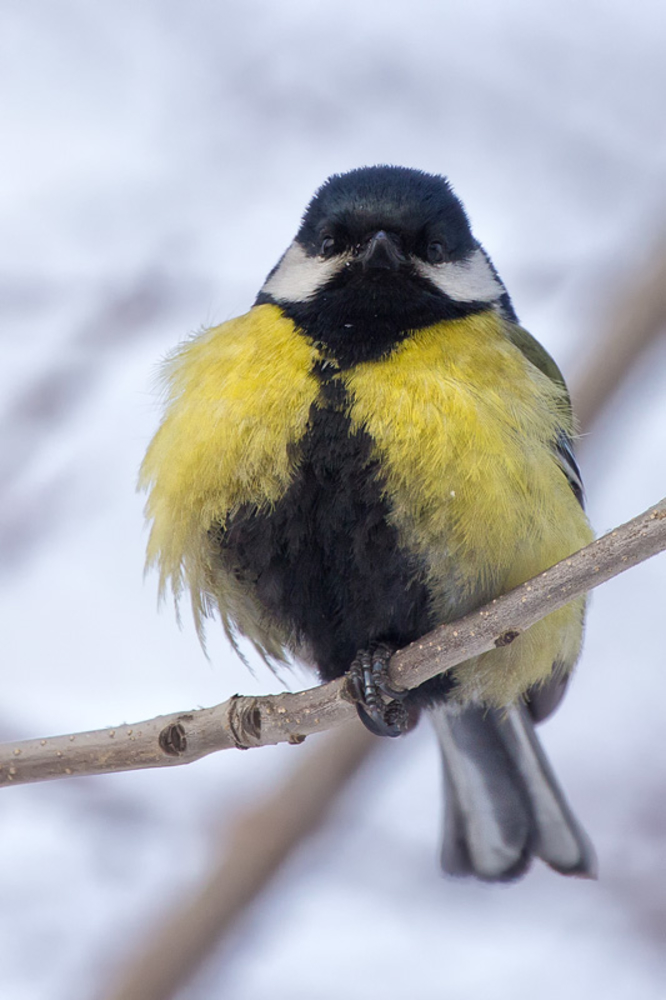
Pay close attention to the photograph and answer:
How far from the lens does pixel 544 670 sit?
8.74ft

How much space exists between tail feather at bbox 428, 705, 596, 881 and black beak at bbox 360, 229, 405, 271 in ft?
4.01

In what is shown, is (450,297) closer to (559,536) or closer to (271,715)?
(559,536)

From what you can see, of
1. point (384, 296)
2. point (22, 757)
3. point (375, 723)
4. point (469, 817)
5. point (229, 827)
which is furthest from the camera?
point (469, 817)

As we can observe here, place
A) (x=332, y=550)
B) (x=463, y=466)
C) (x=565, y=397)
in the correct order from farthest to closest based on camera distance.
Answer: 1. (x=565, y=397)
2. (x=332, y=550)
3. (x=463, y=466)

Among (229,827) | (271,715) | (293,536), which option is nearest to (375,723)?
(271,715)

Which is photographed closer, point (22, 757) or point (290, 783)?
point (22, 757)

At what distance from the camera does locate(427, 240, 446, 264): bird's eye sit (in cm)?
279

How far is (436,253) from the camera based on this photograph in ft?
9.23

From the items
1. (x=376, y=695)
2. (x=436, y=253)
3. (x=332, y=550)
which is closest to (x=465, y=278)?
(x=436, y=253)

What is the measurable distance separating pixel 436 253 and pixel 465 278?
11 centimetres

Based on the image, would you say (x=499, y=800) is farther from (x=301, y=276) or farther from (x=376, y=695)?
(x=301, y=276)

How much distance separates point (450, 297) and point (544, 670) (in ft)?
3.01

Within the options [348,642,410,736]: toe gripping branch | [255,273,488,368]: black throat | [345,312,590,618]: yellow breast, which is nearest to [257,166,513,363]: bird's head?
[255,273,488,368]: black throat

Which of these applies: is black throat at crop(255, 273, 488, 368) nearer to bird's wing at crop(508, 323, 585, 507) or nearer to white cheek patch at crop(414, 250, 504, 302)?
white cheek patch at crop(414, 250, 504, 302)
